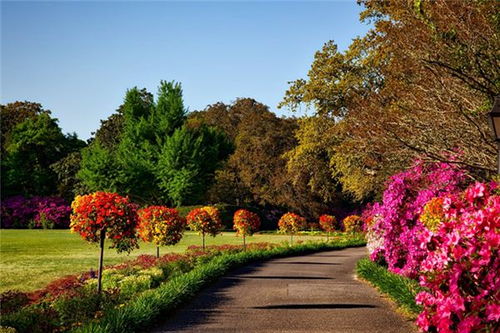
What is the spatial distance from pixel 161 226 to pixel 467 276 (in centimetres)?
1750

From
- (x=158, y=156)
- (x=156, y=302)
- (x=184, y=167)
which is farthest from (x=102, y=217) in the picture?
(x=158, y=156)

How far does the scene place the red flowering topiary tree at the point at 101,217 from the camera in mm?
13055

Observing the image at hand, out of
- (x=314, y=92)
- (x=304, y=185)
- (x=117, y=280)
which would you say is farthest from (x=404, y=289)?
(x=304, y=185)

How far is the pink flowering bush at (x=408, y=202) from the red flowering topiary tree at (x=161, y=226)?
27.9ft

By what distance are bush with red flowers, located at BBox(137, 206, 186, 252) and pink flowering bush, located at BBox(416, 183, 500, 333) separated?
1704cm

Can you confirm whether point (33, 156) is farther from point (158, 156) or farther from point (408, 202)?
point (408, 202)

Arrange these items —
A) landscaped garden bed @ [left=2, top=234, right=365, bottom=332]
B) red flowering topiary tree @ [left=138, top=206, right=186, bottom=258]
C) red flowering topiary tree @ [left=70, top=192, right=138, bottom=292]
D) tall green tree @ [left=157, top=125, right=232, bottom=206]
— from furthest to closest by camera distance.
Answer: tall green tree @ [left=157, top=125, right=232, bottom=206] < red flowering topiary tree @ [left=138, top=206, right=186, bottom=258] < red flowering topiary tree @ [left=70, top=192, right=138, bottom=292] < landscaped garden bed @ [left=2, top=234, right=365, bottom=332]

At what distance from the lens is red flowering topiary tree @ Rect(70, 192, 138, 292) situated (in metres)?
13.1

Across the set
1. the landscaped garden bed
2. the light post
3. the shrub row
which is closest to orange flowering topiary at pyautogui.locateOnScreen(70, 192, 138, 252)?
the landscaped garden bed

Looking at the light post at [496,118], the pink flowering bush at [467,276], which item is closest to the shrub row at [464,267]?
the pink flowering bush at [467,276]

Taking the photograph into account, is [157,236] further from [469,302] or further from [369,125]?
[469,302]

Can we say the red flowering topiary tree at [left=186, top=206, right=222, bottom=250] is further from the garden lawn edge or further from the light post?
the light post

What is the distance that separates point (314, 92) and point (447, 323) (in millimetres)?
28402

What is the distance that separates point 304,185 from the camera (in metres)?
50.9
